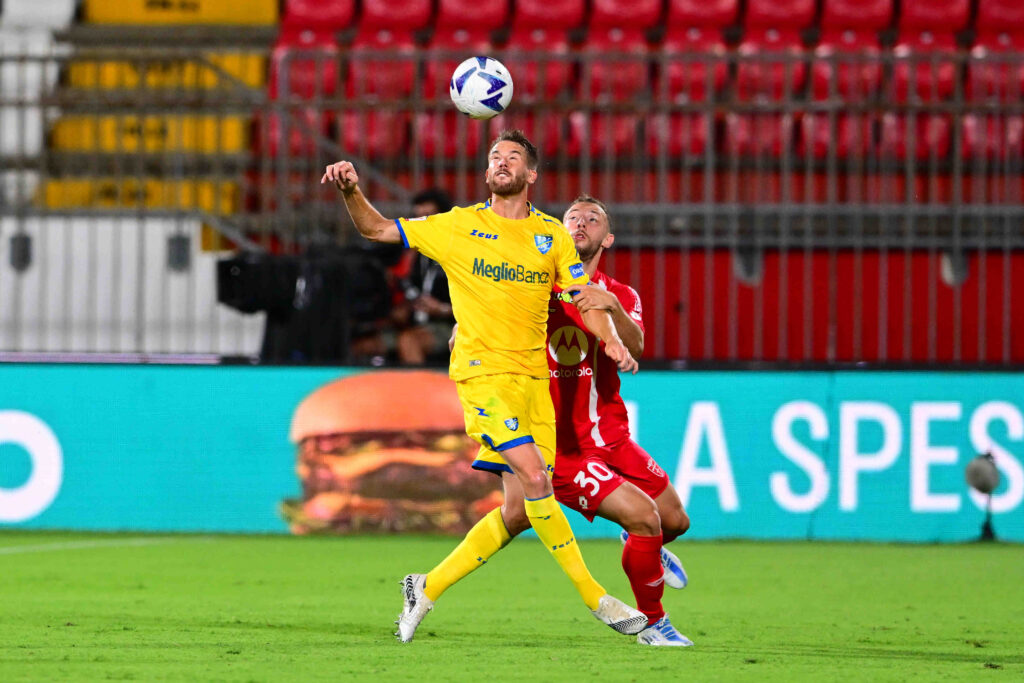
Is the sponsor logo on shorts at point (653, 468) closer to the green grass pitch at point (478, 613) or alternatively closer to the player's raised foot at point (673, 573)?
the green grass pitch at point (478, 613)

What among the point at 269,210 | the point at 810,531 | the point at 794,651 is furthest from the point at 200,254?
the point at 794,651

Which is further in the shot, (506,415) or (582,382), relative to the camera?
(582,382)

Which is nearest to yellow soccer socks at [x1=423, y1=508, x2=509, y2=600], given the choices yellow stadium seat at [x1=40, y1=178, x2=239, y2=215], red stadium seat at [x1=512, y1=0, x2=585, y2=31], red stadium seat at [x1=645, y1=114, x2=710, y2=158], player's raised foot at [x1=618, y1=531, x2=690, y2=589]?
player's raised foot at [x1=618, y1=531, x2=690, y2=589]

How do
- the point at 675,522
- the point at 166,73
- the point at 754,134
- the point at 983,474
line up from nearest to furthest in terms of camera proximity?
the point at 675,522
the point at 983,474
the point at 754,134
the point at 166,73

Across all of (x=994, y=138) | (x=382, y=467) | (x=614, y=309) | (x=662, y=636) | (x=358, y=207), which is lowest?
(x=662, y=636)

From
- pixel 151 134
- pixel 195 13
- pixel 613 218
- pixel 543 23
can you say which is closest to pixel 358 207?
pixel 613 218

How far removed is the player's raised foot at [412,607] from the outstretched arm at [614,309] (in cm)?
119

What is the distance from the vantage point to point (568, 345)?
637 centimetres

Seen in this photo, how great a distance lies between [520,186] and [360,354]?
5.10m

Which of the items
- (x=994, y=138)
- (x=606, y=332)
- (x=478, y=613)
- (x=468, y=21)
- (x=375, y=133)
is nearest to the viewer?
(x=606, y=332)

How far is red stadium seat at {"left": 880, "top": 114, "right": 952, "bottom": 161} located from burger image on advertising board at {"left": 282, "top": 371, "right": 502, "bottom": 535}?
160 inches

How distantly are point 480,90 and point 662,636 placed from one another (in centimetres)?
230

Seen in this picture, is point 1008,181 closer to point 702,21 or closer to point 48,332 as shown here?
point 702,21

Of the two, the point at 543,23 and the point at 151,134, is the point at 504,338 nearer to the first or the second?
the point at 151,134
